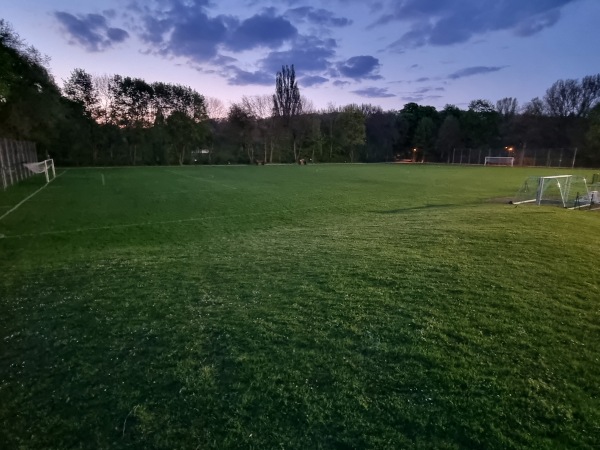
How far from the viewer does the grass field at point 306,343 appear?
8.04ft

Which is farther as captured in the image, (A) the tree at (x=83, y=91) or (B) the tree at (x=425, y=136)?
(B) the tree at (x=425, y=136)

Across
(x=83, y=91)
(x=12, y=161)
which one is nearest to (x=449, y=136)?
(x=83, y=91)

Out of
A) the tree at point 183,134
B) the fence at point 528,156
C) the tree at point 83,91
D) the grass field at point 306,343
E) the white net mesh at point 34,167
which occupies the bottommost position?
the grass field at point 306,343

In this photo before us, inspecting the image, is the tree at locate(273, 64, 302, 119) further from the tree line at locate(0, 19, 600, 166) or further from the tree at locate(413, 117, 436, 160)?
the tree at locate(413, 117, 436, 160)

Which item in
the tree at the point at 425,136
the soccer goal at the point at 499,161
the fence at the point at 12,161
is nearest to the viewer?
the fence at the point at 12,161

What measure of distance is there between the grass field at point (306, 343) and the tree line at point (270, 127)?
2625 centimetres

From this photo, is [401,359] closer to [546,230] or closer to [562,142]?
[546,230]

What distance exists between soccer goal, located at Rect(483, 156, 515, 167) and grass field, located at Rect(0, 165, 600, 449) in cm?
5197

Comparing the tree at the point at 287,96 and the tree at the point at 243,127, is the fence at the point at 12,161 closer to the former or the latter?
the tree at the point at 243,127

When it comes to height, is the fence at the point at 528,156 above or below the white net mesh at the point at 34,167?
above

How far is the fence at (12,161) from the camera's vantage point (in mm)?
18181

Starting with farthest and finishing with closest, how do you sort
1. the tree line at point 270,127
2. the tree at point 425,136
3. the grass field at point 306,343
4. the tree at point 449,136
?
1. the tree at point 425,136
2. the tree at point 449,136
3. the tree line at point 270,127
4. the grass field at point 306,343

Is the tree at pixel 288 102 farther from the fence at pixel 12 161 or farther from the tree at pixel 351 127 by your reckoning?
the fence at pixel 12 161

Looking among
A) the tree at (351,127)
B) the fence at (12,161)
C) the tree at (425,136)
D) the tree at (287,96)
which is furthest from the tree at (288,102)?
the fence at (12,161)
